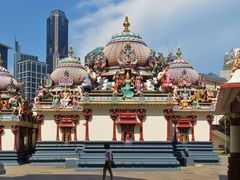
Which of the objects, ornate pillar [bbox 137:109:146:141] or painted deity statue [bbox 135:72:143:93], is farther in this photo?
painted deity statue [bbox 135:72:143:93]

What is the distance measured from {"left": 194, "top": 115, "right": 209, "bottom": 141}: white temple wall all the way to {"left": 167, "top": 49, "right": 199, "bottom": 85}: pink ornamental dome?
9.70 meters

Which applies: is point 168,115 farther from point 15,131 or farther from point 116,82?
point 15,131

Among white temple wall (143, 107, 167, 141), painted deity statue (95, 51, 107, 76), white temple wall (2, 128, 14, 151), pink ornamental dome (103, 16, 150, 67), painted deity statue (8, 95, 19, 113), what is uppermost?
pink ornamental dome (103, 16, 150, 67)

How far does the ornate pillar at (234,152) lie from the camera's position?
56.6ft

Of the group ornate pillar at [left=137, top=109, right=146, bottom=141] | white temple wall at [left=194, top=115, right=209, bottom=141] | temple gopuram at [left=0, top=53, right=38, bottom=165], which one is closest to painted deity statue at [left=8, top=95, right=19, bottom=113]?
temple gopuram at [left=0, top=53, right=38, bottom=165]

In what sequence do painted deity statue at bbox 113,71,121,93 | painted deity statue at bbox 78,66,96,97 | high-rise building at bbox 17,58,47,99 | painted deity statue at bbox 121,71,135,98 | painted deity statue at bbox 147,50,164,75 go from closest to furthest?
painted deity statue at bbox 121,71,135,98 → painted deity statue at bbox 113,71,121,93 → painted deity statue at bbox 78,66,96,97 → painted deity statue at bbox 147,50,164,75 → high-rise building at bbox 17,58,47,99

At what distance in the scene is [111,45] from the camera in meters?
36.9

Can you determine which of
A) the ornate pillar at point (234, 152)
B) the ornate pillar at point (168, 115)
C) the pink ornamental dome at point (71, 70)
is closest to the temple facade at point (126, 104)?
the ornate pillar at point (168, 115)

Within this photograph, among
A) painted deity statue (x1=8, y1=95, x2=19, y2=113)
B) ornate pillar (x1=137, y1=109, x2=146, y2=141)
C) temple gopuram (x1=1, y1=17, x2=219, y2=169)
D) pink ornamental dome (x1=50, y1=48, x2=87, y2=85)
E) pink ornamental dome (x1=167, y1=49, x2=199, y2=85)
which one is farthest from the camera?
pink ornamental dome (x1=50, y1=48, x2=87, y2=85)

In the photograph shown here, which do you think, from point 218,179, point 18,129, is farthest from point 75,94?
point 218,179

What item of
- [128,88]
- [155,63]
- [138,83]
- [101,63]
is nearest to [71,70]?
[101,63]

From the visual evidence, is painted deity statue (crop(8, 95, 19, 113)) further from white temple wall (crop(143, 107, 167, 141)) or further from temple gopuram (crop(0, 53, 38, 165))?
white temple wall (crop(143, 107, 167, 141))

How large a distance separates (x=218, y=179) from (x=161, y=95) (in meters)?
8.54

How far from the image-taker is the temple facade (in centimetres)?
3066
